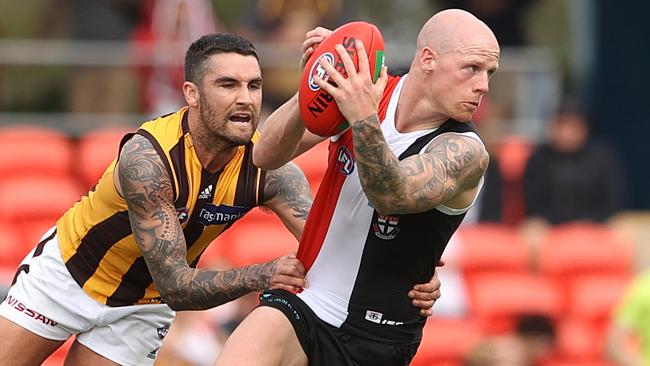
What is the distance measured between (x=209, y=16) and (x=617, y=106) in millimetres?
4516

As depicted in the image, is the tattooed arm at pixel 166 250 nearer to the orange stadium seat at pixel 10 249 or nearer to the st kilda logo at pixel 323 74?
the st kilda logo at pixel 323 74

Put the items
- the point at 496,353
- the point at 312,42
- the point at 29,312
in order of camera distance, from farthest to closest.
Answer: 1. the point at 496,353
2. the point at 29,312
3. the point at 312,42

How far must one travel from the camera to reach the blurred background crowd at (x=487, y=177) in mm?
11898

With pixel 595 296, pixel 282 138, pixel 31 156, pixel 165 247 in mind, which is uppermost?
pixel 282 138

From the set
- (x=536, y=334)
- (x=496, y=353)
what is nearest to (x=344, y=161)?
(x=496, y=353)

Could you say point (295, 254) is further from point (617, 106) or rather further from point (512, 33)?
point (617, 106)

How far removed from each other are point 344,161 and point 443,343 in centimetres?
489

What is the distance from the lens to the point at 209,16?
42.6 feet

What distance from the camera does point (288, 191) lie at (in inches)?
297

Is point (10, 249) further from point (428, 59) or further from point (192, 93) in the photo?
point (428, 59)

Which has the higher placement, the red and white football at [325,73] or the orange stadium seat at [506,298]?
the red and white football at [325,73]

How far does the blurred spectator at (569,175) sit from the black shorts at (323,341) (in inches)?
235

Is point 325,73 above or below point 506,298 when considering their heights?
above

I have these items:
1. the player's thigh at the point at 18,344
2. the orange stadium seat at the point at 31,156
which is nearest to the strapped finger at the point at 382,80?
the player's thigh at the point at 18,344
